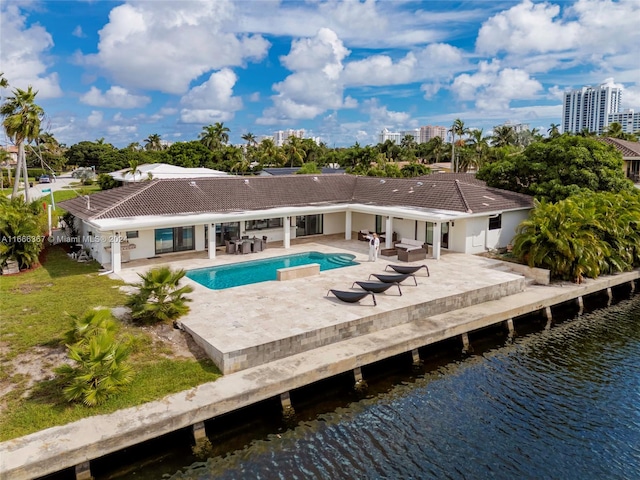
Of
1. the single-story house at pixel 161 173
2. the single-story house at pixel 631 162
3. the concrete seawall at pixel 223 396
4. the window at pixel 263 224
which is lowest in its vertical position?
the concrete seawall at pixel 223 396

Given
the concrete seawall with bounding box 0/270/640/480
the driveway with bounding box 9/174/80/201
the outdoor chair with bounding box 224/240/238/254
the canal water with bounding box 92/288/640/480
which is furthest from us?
the driveway with bounding box 9/174/80/201

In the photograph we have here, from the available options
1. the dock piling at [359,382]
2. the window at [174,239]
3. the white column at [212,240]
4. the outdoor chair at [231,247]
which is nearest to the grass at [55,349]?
the dock piling at [359,382]

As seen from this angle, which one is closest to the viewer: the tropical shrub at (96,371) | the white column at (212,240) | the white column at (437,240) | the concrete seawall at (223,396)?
the concrete seawall at (223,396)

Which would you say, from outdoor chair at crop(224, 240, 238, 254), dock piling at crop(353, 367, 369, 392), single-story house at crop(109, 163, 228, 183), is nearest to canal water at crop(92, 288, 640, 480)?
dock piling at crop(353, 367, 369, 392)

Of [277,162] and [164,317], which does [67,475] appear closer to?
[164,317]

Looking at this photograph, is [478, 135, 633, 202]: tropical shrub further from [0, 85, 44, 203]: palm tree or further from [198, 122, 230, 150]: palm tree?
[198, 122, 230, 150]: palm tree

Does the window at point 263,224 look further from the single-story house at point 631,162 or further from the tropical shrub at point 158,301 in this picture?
the single-story house at point 631,162
